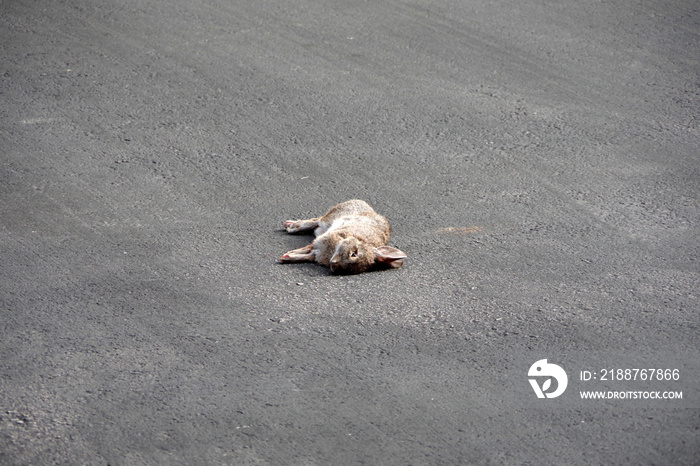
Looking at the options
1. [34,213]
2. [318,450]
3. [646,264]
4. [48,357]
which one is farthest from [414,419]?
[34,213]

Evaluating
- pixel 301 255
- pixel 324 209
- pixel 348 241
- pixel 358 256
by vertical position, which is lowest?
pixel 301 255

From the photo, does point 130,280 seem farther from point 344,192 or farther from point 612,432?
point 612,432

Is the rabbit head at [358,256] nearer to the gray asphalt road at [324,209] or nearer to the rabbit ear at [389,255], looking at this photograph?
the rabbit ear at [389,255]

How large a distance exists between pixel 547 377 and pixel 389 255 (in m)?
1.98

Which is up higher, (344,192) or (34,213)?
(344,192)

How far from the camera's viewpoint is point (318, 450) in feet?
15.1

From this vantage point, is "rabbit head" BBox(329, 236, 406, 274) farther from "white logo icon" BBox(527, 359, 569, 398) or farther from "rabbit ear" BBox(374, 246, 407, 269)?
"white logo icon" BBox(527, 359, 569, 398)

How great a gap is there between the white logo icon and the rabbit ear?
1.76m

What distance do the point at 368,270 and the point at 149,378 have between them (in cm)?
242

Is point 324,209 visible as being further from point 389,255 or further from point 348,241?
point 389,255

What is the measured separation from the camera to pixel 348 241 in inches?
262

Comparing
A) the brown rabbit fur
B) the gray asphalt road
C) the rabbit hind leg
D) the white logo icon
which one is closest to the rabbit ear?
the brown rabbit fur

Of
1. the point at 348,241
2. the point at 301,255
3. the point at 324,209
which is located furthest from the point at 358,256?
the point at 324,209

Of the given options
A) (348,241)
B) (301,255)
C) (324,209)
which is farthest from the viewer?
(324,209)
